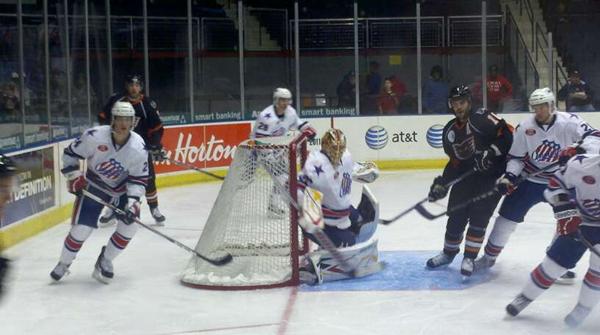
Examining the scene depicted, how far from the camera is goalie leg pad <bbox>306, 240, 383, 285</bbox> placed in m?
6.46

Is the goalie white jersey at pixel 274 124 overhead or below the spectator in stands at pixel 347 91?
below

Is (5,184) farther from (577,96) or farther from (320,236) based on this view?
(577,96)

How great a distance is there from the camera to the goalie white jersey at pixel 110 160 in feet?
21.6

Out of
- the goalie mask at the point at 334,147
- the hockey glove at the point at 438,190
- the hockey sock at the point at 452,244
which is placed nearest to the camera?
the goalie mask at the point at 334,147

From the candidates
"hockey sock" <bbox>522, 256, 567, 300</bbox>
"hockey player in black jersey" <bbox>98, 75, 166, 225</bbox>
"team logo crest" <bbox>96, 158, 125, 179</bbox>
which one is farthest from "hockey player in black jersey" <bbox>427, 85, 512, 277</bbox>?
"hockey player in black jersey" <bbox>98, 75, 166, 225</bbox>

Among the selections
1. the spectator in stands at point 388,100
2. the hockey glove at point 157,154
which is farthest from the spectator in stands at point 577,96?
the hockey glove at point 157,154

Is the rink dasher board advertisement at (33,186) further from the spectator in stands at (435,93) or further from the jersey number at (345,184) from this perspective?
the spectator in stands at (435,93)

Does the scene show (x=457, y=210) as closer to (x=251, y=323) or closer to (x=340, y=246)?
(x=340, y=246)

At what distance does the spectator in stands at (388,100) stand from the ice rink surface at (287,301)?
503cm

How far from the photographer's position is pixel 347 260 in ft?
21.2

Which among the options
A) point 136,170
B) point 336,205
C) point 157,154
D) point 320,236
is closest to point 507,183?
point 336,205

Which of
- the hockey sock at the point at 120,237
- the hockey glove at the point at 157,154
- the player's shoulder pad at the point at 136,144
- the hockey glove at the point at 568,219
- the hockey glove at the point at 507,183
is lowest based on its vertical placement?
the hockey sock at the point at 120,237

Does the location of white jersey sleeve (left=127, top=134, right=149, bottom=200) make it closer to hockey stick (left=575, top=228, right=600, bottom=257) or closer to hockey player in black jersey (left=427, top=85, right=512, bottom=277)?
hockey player in black jersey (left=427, top=85, right=512, bottom=277)

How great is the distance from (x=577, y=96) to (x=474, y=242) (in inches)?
263
